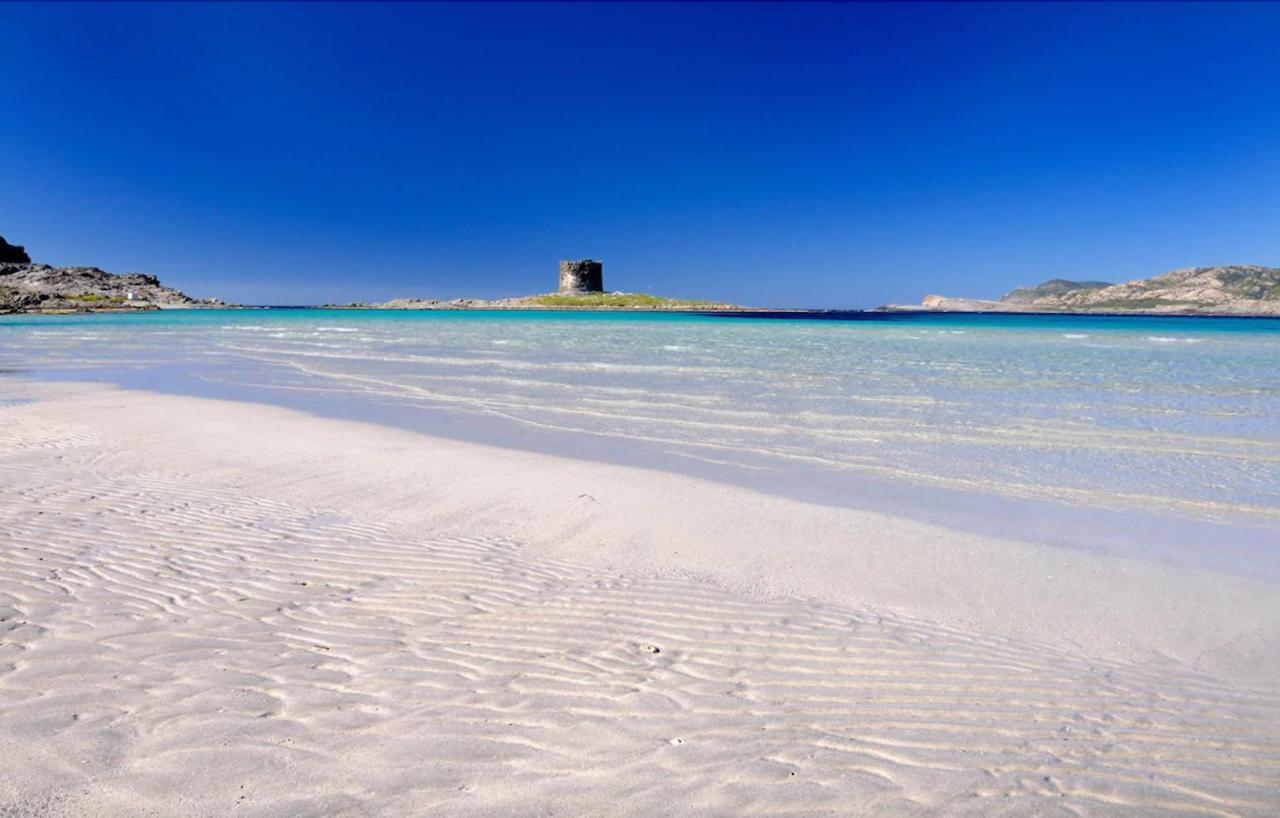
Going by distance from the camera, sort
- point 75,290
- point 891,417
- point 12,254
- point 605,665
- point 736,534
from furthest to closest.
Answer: point 12,254, point 75,290, point 891,417, point 736,534, point 605,665

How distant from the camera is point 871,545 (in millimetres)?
6152

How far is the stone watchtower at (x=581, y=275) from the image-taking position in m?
140

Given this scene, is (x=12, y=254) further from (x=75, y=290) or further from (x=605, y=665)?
(x=605, y=665)

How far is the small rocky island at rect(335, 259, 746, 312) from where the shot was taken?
131 meters

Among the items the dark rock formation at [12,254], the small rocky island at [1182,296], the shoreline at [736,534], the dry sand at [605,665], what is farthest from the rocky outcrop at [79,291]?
the small rocky island at [1182,296]

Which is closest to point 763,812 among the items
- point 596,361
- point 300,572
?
point 300,572

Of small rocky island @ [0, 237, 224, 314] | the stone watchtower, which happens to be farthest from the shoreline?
the stone watchtower

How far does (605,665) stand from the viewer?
13.0 feet

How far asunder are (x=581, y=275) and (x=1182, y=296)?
130 meters

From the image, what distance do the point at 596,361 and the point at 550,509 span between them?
57.4 feet

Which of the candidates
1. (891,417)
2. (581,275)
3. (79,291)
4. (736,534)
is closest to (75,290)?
(79,291)

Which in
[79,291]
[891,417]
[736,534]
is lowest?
[736,534]

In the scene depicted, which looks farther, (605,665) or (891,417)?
(891,417)

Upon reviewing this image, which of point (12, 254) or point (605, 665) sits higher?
point (12, 254)
